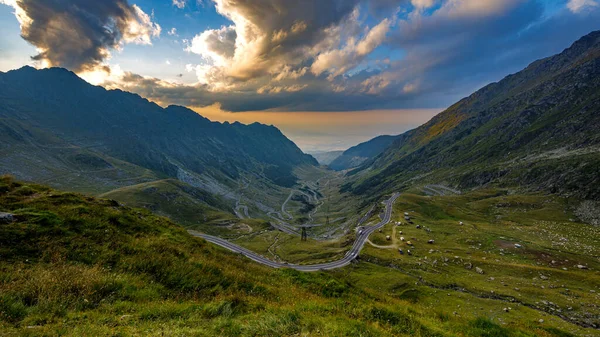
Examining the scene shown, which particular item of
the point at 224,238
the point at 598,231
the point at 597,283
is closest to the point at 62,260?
the point at 597,283

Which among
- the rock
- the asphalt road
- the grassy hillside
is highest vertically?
the rock

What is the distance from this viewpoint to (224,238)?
155125 mm

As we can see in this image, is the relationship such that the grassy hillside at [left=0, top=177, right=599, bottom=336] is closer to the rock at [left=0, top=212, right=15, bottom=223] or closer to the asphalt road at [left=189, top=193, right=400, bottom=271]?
the rock at [left=0, top=212, right=15, bottom=223]

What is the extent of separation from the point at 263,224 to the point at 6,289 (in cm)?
18314

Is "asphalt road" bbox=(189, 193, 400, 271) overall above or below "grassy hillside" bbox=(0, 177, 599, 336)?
below

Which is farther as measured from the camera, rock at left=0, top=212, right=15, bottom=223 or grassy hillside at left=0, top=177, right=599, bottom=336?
rock at left=0, top=212, right=15, bottom=223

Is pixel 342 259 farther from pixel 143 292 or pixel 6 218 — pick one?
pixel 6 218

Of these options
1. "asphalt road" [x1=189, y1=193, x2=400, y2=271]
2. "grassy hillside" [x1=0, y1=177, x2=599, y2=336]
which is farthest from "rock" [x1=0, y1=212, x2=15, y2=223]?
"asphalt road" [x1=189, y1=193, x2=400, y2=271]

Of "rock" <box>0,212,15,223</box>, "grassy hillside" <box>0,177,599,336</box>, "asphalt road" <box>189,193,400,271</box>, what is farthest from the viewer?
"asphalt road" <box>189,193,400,271</box>

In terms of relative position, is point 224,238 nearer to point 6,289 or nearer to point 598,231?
point 6,289

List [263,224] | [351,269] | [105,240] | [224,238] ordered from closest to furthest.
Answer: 1. [105,240]
2. [351,269]
3. [224,238]
4. [263,224]

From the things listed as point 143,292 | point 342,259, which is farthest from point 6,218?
point 342,259

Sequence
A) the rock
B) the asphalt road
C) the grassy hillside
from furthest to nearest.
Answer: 1. the asphalt road
2. the rock
3. the grassy hillside

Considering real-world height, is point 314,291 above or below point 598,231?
above
